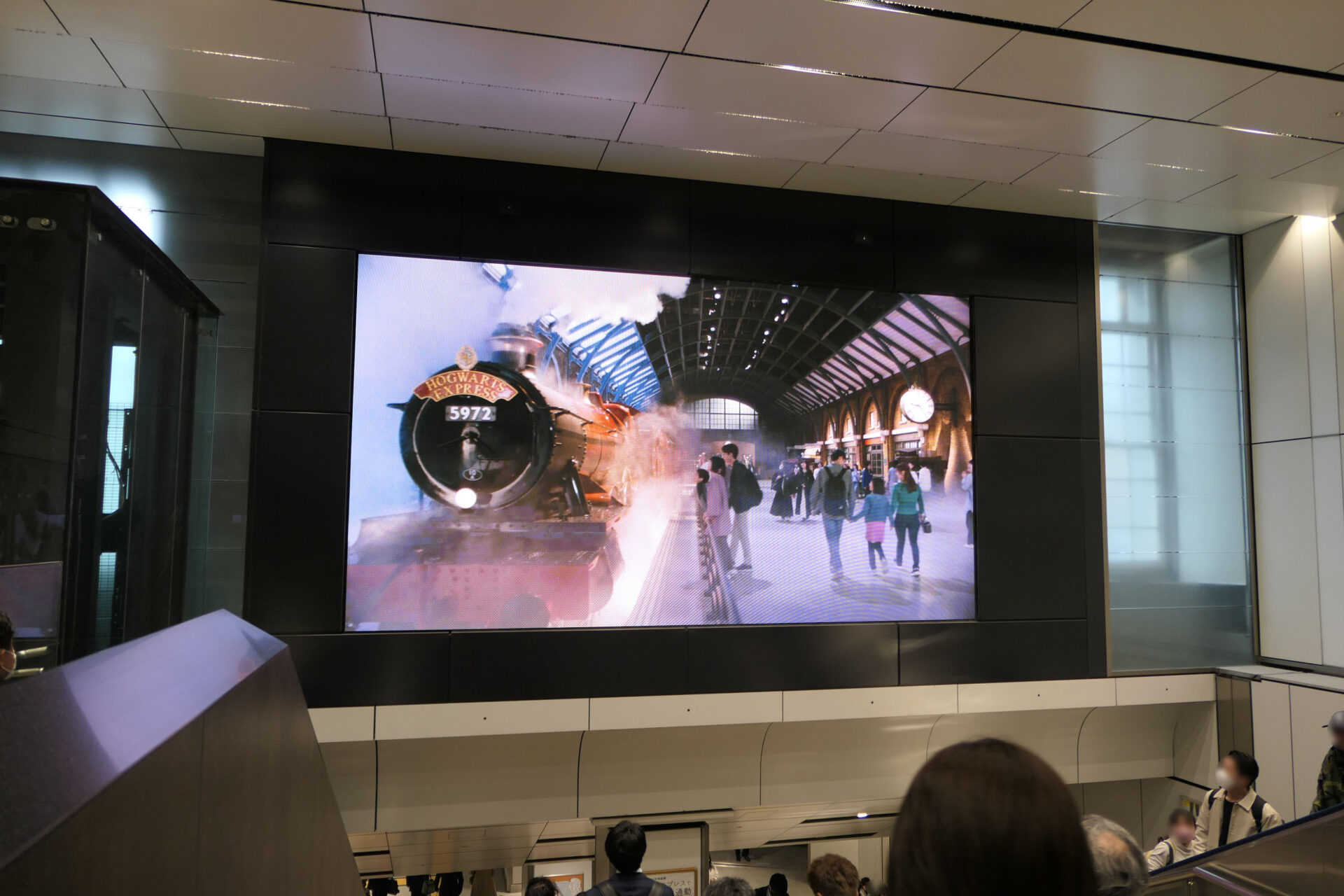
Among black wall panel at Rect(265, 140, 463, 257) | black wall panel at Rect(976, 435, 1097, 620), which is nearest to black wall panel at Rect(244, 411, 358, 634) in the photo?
black wall panel at Rect(265, 140, 463, 257)

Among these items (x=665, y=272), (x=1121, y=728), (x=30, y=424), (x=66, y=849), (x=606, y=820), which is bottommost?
(x=606, y=820)

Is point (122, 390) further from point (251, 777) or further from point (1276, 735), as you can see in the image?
point (1276, 735)

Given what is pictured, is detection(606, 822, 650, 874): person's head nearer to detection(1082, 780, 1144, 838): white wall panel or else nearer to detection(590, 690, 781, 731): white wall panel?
detection(590, 690, 781, 731): white wall panel

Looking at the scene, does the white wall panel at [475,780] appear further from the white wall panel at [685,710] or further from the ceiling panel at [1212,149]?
the ceiling panel at [1212,149]

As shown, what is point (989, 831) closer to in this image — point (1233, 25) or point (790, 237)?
point (1233, 25)

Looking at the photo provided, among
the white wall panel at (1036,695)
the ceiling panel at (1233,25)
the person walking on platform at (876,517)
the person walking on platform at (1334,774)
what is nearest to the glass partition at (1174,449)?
the white wall panel at (1036,695)

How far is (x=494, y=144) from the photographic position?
5047 millimetres

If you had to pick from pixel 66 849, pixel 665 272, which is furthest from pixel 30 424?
pixel 66 849

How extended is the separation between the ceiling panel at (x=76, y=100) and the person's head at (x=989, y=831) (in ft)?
17.0

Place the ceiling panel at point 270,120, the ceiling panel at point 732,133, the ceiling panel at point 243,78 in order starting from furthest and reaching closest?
the ceiling panel at point 732,133 < the ceiling panel at point 270,120 < the ceiling panel at point 243,78

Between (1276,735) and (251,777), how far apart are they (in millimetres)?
6847

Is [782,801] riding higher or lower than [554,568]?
lower

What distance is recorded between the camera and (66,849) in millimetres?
407

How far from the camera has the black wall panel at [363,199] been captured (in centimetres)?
495
